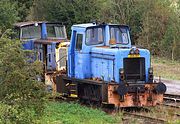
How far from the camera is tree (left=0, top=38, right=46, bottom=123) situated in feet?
36.2

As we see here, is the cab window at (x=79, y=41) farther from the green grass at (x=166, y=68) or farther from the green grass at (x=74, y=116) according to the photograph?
the green grass at (x=166, y=68)

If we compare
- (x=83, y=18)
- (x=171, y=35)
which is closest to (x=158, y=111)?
(x=171, y=35)

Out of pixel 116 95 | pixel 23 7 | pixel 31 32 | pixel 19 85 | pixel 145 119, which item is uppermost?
pixel 23 7

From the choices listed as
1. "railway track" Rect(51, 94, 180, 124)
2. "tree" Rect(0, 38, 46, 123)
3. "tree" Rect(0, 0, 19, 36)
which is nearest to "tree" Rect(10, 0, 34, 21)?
"tree" Rect(0, 0, 19, 36)

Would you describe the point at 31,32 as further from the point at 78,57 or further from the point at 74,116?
the point at 74,116

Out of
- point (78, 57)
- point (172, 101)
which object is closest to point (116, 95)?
point (78, 57)

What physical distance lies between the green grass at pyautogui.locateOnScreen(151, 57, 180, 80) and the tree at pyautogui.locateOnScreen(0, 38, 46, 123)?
17075 mm

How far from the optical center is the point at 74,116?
1490 centimetres

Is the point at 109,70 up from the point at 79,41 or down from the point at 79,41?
down

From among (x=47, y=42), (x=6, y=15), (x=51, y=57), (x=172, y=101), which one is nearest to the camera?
(x=172, y=101)

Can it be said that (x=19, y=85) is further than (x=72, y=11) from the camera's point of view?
No

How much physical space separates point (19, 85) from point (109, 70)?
5971 millimetres

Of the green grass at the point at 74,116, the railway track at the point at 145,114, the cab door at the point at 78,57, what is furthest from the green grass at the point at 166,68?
the green grass at the point at 74,116

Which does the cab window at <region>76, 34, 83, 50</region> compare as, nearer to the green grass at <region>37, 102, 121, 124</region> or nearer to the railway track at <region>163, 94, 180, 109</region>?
the green grass at <region>37, 102, 121, 124</region>
